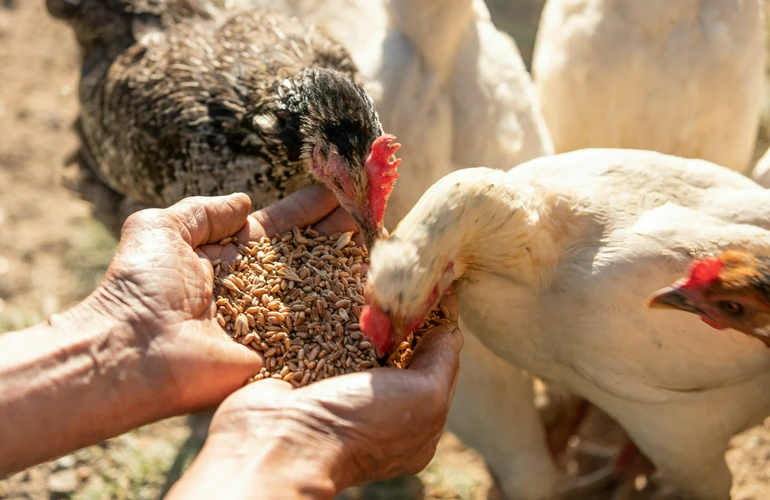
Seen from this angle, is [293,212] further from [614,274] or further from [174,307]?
[614,274]

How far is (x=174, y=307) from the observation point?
1882 millimetres

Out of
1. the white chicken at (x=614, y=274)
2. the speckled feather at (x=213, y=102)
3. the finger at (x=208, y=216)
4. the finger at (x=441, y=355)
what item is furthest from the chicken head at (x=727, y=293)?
the finger at (x=208, y=216)

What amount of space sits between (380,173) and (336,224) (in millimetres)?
332

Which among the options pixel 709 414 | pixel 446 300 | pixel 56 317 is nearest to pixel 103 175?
pixel 56 317

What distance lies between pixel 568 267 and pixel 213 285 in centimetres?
102

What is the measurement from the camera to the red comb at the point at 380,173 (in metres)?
2.12

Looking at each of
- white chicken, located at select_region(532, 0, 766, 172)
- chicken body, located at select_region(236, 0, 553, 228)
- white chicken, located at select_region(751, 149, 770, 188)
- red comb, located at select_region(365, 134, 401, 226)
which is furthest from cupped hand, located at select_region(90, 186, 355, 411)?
white chicken, located at select_region(751, 149, 770, 188)

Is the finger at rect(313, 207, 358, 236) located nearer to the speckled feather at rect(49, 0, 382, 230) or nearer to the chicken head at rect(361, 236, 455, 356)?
the speckled feather at rect(49, 0, 382, 230)

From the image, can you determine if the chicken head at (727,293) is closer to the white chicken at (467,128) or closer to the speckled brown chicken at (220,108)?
the speckled brown chicken at (220,108)

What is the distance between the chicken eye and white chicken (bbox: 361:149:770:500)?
0.17 m

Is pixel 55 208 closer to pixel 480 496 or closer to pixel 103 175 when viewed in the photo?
pixel 103 175

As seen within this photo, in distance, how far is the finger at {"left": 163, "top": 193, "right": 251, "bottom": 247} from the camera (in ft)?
6.65

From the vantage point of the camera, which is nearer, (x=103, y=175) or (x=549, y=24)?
(x=549, y=24)

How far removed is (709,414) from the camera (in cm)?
220
